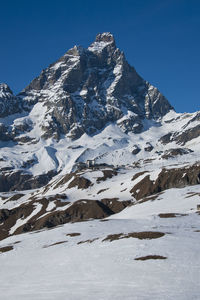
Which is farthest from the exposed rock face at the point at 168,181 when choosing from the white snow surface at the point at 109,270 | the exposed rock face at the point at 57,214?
the white snow surface at the point at 109,270


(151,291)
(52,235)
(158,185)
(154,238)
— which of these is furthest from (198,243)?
(158,185)

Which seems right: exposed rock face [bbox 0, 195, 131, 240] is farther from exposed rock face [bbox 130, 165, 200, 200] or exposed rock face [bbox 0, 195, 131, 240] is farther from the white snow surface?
the white snow surface

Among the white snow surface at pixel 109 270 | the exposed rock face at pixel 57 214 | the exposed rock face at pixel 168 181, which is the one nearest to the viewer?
the white snow surface at pixel 109 270

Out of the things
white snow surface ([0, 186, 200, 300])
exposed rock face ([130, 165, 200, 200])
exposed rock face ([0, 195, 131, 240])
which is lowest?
white snow surface ([0, 186, 200, 300])

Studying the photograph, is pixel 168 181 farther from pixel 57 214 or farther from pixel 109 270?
pixel 109 270

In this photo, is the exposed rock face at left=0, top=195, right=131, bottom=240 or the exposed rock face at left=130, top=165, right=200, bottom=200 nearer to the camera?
the exposed rock face at left=0, top=195, right=131, bottom=240

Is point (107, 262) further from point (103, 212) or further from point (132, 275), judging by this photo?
point (103, 212)

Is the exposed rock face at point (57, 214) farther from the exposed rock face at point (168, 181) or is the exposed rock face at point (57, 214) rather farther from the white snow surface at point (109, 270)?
the white snow surface at point (109, 270)

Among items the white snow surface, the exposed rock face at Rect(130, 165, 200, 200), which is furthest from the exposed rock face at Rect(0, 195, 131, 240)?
the white snow surface

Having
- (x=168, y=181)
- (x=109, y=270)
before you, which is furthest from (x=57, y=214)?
(x=109, y=270)

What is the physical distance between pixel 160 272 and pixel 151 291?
14.9ft

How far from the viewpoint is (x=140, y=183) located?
168 meters

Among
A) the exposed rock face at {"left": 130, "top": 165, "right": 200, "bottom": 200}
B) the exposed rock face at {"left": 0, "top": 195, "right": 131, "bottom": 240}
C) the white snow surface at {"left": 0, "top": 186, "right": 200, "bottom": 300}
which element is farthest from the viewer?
the exposed rock face at {"left": 130, "top": 165, "right": 200, "bottom": 200}

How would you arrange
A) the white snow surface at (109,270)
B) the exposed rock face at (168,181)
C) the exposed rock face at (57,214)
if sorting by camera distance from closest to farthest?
the white snow surface at (109,270) → the exposed rock face at (57,214) → the exposed rock face at (168,181)
